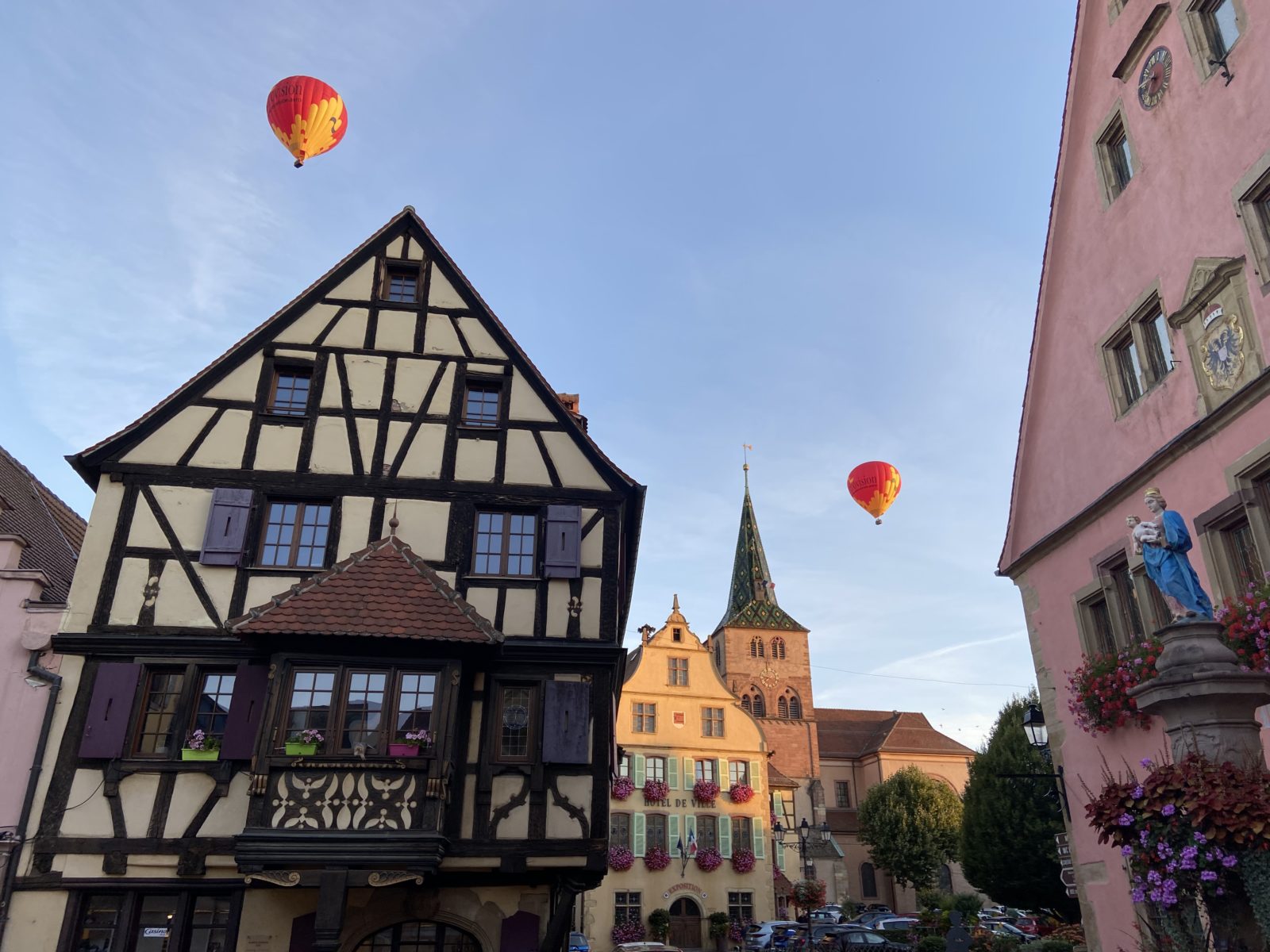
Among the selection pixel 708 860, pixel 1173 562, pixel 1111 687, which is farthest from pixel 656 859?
pixel 1173 562

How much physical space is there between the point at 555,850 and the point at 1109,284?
10733mm

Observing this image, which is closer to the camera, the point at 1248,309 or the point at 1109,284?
the point at 1248,309

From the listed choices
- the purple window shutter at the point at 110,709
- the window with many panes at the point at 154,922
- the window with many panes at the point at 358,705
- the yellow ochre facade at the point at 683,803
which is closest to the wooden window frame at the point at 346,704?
the window with many panes at the point at 358,705

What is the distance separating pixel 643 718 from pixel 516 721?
25.7 meters

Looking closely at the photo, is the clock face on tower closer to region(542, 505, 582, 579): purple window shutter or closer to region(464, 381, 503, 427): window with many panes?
region(542, 505, 582, 579): purple window shutter

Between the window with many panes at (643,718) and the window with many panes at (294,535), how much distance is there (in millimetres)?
25670

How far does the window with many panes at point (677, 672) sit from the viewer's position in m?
39.7

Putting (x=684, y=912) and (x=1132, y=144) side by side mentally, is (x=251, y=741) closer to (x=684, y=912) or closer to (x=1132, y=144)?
(x=1132, y=144)

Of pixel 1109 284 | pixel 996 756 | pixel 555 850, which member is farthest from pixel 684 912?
pixel 1109 284

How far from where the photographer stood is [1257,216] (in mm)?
10211

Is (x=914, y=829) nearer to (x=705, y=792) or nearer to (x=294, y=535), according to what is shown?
(x=705, y=792)

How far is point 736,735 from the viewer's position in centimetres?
3934

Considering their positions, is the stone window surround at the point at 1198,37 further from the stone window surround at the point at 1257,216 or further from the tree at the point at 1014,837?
the tree at the point at 1014,837

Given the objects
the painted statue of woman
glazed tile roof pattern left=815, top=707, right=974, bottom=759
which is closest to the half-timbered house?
the painted statue of woman
